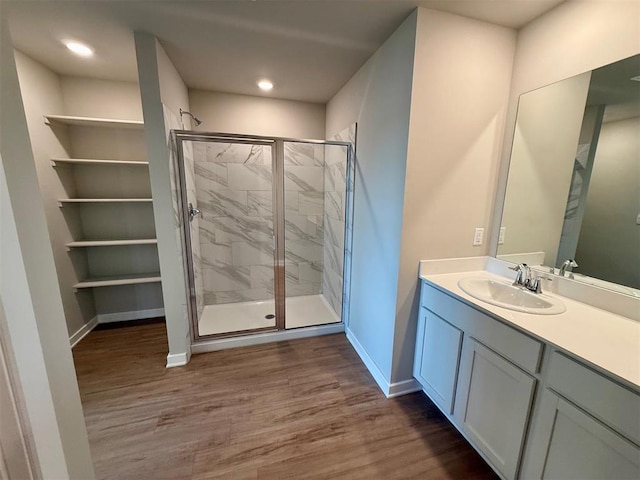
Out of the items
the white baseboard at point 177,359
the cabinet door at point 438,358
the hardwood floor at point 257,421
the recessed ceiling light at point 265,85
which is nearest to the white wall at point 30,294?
the hardwood floor at point 257,421

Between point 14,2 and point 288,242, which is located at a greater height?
point 14,2

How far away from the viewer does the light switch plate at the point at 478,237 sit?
73.9 inches

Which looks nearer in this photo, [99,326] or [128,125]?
[128,125]

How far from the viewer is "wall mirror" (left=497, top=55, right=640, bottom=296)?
4.13ft

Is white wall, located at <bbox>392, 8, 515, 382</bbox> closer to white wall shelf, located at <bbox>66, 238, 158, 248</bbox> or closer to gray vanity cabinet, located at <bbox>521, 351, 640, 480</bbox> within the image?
gray vanity cabinet, located at <bbox>521, 351, 640, 480</bbox>

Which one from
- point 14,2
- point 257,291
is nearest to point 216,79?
point 14,2

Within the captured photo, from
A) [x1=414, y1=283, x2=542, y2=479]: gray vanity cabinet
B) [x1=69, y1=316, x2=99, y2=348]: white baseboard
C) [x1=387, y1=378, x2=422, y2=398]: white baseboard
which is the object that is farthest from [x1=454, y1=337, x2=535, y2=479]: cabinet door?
[x1=69, y1=316, x2=99, y2=348]: white baseboard

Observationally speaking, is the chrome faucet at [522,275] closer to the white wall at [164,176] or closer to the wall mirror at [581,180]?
the wall mirror at [581,180]

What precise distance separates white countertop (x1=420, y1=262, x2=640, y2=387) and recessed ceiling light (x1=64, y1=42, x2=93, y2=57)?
3210 millimetres

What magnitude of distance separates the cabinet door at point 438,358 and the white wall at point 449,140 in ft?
0.36

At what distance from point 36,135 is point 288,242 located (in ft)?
8.17

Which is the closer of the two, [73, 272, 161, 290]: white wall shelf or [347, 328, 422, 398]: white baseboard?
[347, 328, 422, 398]: white baseboard

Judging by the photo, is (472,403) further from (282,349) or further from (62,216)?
(62,216)

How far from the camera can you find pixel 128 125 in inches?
101
